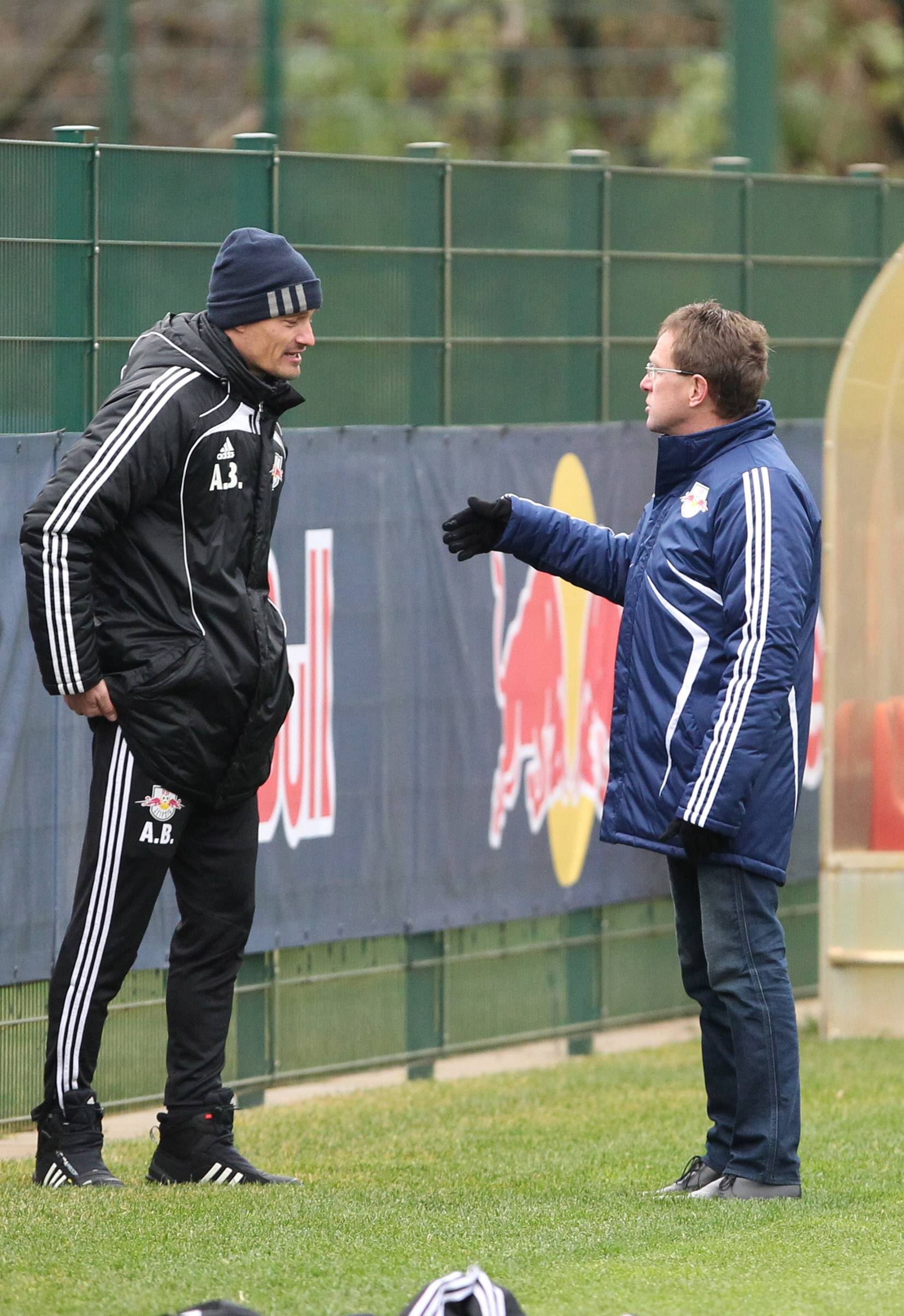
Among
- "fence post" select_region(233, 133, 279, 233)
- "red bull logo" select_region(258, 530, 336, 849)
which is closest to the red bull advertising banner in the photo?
"red bull logo" select_region(258, 530, 336, 849)

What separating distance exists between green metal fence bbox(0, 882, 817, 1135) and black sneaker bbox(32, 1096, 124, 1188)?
1.04 meters

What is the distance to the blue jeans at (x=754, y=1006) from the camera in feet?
18.3

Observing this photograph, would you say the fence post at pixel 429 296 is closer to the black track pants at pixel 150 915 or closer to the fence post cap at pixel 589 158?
the fence post cap at pixel 589 158

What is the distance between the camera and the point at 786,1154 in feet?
18.5

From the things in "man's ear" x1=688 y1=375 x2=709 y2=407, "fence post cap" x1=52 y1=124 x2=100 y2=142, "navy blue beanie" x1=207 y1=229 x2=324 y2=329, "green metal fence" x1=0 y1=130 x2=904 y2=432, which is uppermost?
"fence post cap" x1=52 y1=124 x2=100 y2=142

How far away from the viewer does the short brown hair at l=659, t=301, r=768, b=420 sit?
5613mm

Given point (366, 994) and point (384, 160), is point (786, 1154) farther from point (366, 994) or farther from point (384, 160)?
point (384, 160)

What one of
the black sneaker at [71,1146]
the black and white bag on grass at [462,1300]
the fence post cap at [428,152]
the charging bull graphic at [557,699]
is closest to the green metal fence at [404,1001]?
the charging bull graphic at [557,699]

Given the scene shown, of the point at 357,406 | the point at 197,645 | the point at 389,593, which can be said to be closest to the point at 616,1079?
the point at 389,593

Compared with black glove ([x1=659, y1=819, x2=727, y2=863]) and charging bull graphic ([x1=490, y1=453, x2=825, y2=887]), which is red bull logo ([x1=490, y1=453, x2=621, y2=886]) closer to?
charging bull graphic ([x1=490, y1=453, x2=825, y2=887])

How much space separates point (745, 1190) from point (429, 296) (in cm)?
348

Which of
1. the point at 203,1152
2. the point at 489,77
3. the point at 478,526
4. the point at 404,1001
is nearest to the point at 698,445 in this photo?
the point at 478,526

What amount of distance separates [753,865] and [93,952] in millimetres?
1525

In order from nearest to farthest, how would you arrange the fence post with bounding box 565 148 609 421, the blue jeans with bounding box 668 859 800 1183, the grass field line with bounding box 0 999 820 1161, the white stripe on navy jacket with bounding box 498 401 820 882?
the white stripe on navy jacket with bounding box 498 401 820 882
the blue jeans with bounding box 668 859 800 1183
the grass field line with bounding box 0 999 820 1161
the fence post with bounding box 565 148 609 421
